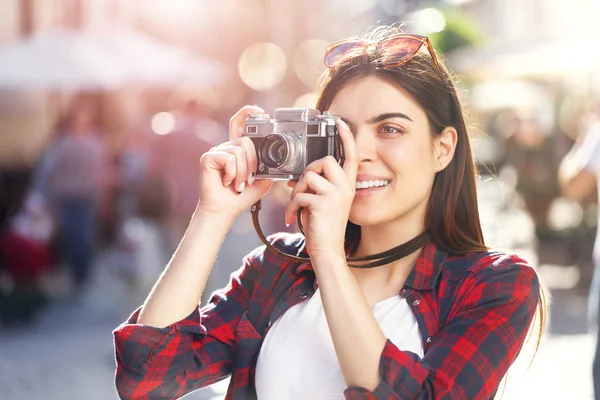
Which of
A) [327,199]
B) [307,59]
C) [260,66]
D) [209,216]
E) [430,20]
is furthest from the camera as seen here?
[307,59]

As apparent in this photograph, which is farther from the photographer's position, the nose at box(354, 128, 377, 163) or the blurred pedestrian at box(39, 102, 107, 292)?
the blurred pedestrian at box(39, 102, 107, 292)

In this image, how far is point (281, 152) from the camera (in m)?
2.23

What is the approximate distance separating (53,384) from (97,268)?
4.39m

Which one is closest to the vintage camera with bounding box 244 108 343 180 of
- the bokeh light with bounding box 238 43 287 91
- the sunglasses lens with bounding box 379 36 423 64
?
the sunglasses lens with bounding box 379 36 423 64

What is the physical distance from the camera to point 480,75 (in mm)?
17406

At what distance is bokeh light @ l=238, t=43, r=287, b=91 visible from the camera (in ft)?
92.9

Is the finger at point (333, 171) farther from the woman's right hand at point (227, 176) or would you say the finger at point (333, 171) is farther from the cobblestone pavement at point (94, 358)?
the cobblestone pavement at point (94, 358)

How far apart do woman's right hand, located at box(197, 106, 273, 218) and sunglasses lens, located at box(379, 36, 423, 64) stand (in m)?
0.39

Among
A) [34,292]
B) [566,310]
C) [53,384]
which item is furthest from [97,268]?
[566,310]

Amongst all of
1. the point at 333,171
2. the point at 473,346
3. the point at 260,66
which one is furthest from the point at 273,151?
the point at 260,66

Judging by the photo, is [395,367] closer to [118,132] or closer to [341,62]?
[341,62]

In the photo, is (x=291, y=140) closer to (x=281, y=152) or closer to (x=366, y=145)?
(x=281, y=152)

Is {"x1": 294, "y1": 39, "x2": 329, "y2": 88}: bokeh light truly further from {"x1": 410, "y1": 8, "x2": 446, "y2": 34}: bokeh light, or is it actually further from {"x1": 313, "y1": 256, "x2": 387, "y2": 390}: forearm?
{"x1": 313, "y1": 256, "x2": 387, "y2": 390}: forearm

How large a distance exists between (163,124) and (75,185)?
1.56 m
